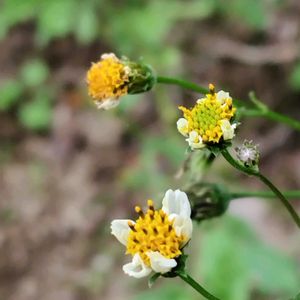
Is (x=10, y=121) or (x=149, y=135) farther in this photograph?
(x=10, y=121)

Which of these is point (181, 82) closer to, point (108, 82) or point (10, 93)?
point (108, 82)

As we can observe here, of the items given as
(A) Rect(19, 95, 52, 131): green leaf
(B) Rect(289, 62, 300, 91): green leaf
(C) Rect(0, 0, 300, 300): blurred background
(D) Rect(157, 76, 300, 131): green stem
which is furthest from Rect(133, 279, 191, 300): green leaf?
(A) Rect(19, 95, 52, 131): green leaf

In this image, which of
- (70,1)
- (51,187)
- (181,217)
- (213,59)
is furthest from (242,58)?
(181,217)

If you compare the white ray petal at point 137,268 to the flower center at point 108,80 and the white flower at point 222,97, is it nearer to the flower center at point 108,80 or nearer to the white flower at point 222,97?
the white flower at point 222,97

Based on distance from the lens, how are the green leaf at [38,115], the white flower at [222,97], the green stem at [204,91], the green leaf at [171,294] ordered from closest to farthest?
the white flower at [222,97]
the green stem at [204,91]
the green leaf at [171,294]
the green leaf at [38,115]

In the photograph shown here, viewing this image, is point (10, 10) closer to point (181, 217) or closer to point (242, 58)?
point (242, 58)

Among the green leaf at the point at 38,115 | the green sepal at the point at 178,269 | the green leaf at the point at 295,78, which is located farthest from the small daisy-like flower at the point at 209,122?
the green leaf at the point at 38,115

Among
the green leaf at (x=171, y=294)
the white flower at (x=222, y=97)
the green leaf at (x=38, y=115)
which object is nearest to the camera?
the white flower at (x=222, y=97)
